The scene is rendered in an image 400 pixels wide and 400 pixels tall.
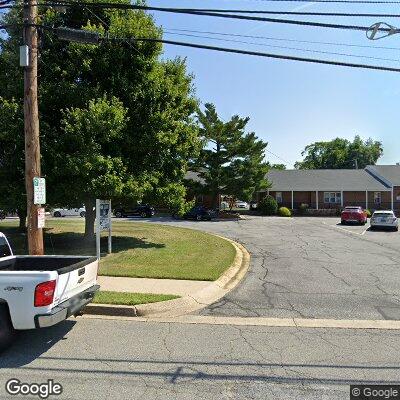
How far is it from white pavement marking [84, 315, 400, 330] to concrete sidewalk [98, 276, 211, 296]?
1.41m

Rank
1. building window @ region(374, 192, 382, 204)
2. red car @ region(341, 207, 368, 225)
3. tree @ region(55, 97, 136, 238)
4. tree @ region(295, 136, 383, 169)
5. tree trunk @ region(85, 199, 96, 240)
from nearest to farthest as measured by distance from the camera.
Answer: tree @ region(55, 97, 136, 238) → tree trunk @ region(85, 199, 96, 240) → red car @ region(341, 207, 368, 225) → building window @ region(374, 192, 382, 204) → tree @ region(295, 136, 383, 169)

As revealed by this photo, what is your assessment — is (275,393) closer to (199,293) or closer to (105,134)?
(199,293)

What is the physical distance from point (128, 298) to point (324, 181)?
145 feet

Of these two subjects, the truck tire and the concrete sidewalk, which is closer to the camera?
the truck tire

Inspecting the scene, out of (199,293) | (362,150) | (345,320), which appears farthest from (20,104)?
(362,150)

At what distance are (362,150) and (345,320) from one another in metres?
94.1

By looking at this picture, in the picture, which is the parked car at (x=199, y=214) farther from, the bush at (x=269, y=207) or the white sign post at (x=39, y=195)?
the white sign post at (x=39, y=195)

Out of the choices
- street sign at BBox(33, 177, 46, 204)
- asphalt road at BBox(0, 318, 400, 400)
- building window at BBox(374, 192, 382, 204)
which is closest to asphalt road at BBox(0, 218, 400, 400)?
asphalt road at BBox(0, 318, 400, 400)

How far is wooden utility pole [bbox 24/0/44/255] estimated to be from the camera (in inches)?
349

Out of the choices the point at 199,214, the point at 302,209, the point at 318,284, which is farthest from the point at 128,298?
the point at 302,209

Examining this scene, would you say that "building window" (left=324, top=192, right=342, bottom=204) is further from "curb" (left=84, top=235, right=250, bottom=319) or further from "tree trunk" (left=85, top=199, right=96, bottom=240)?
"curb" (left=84, top=235, right=250, bottom=319)

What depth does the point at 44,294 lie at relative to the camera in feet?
16.9

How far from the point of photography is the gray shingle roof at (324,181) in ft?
155

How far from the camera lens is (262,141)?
3912cm
